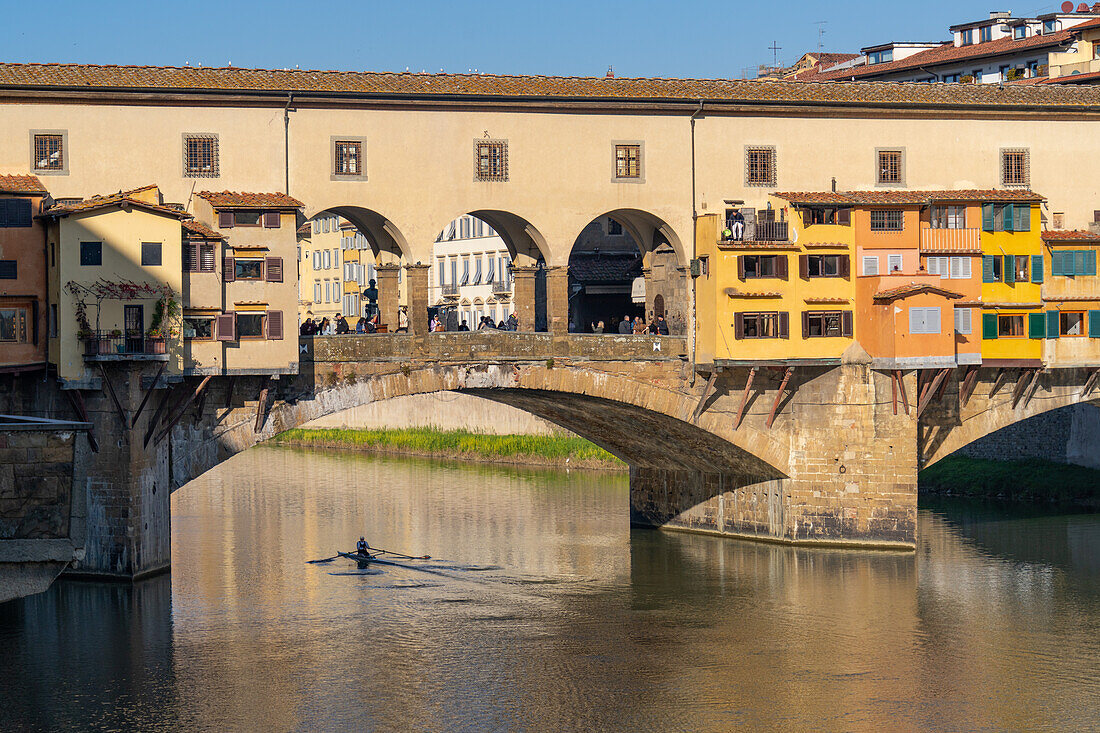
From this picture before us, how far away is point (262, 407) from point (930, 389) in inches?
745

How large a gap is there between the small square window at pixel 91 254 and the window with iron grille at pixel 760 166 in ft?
58.7

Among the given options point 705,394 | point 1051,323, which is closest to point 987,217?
point 1051,323

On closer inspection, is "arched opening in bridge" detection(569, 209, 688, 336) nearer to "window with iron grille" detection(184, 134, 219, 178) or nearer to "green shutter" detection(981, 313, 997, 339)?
"green shutter" detection(981, 313, 997, 339)

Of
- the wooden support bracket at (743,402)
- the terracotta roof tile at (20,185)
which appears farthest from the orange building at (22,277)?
the wooden support bracket at (743,402)

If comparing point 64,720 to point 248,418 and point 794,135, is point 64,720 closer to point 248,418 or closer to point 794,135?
point 248,418

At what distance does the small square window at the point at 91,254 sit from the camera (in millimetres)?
38438

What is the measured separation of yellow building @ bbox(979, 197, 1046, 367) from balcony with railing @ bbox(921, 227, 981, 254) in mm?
315

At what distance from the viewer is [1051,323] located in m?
47.2

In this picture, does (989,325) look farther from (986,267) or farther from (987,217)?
(987,217)

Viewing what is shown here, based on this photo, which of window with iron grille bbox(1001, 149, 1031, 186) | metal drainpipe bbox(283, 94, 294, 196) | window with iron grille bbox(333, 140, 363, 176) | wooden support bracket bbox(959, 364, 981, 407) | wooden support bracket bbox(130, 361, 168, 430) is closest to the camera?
wooden support bracket bbox(130, 361, 168, 430)

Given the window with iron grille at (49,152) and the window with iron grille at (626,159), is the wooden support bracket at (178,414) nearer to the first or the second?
the window with iron grille at (49,152)

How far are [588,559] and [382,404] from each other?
37.4 metres

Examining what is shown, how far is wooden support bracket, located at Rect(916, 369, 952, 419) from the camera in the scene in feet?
150

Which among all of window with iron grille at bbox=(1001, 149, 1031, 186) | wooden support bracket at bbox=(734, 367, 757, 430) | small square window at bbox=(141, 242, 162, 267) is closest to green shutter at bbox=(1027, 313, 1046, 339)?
window with iron grille at bbox=(1001, 149, 1031, 186)
